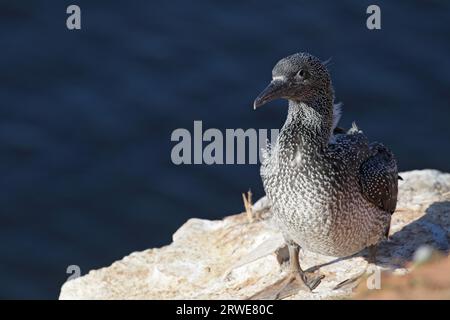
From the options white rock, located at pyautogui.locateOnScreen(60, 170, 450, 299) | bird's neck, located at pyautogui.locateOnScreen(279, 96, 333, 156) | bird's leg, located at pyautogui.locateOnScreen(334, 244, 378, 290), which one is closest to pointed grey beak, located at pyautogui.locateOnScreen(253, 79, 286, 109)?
bird's neck, located at pyautogui.locateOnScreen(279, 96, 333, 156)

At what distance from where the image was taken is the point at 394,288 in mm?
7566

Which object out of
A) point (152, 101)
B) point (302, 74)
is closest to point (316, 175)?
point (302, 74)

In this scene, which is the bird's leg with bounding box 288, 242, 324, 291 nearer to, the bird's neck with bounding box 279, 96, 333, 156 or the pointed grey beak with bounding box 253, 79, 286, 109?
the bird's neck with bounding box 279, 96, 333, 156

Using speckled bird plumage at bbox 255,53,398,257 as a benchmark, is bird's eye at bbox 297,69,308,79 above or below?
above

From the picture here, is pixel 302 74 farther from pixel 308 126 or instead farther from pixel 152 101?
pixel 152 101

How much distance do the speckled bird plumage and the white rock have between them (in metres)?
0.53

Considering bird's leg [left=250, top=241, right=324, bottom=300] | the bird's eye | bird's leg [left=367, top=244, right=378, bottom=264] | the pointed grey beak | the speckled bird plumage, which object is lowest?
bird's leg [left=250, top=241, right=324, bottom=300]

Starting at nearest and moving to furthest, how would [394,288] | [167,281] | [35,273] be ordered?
[394,288]
[167,281]
[35,273]

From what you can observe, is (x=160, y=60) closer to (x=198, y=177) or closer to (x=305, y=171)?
(x=198, y=177)

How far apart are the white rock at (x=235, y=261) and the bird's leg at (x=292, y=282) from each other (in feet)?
0.23

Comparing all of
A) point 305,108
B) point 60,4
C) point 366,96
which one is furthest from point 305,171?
point 60,4

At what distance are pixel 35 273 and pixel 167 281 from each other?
156 inches

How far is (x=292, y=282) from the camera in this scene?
31.1 feet

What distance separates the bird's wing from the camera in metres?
9.34
